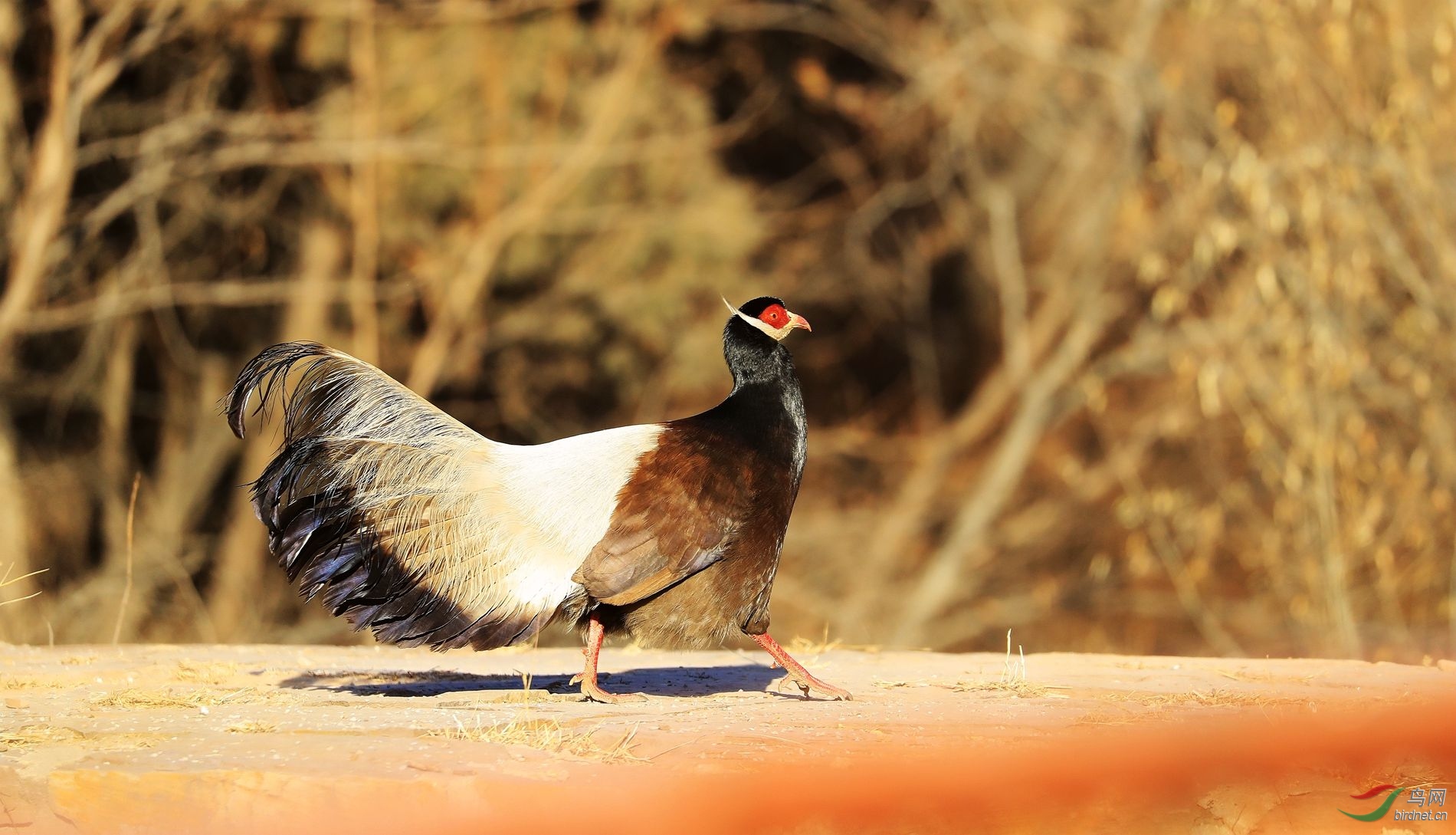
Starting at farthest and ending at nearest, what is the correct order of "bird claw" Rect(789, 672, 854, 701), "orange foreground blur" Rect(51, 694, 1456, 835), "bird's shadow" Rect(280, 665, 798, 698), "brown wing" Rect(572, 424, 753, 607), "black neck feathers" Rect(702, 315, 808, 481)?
"bird's shadow" Rect(280, 665, 798, 698) < "black neck feathers" Rect(702, 315, 808, 481) < "bird claw" Rect(789, 672, 854, 701) < "brown wing" Rect(572, 424, 753, 607) < "orange foreground blur" Rect(51, 694, 1456, 835)

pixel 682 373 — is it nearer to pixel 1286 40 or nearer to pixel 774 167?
pixel 774 167

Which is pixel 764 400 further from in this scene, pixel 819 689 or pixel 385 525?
pixel 385 525

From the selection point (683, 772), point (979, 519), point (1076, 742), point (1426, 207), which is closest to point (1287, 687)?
point (1076, 742)

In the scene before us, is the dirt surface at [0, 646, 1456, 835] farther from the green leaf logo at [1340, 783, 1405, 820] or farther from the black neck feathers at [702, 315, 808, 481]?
the black neck feathers at [702, 315, 808, 481]

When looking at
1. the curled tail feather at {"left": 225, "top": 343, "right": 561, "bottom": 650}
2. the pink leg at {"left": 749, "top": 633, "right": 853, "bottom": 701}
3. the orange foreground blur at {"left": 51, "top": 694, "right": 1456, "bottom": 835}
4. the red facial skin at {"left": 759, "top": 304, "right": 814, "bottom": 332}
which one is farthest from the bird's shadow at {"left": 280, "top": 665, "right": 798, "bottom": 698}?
the orange foreground blur at {"left": 51, "top": 694, "right": 1456, "bottom": 835}

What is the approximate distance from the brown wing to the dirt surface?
1.35 ft

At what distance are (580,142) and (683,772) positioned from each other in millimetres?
11830

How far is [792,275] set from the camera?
1738 cm

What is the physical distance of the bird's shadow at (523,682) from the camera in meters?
5.69

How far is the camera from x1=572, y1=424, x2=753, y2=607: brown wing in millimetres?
5176

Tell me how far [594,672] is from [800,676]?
71cm

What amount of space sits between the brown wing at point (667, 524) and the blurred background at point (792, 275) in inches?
226

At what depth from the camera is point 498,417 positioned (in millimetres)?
16031

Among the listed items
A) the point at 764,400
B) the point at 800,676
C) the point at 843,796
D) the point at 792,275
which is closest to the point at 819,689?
the point at 800,676
